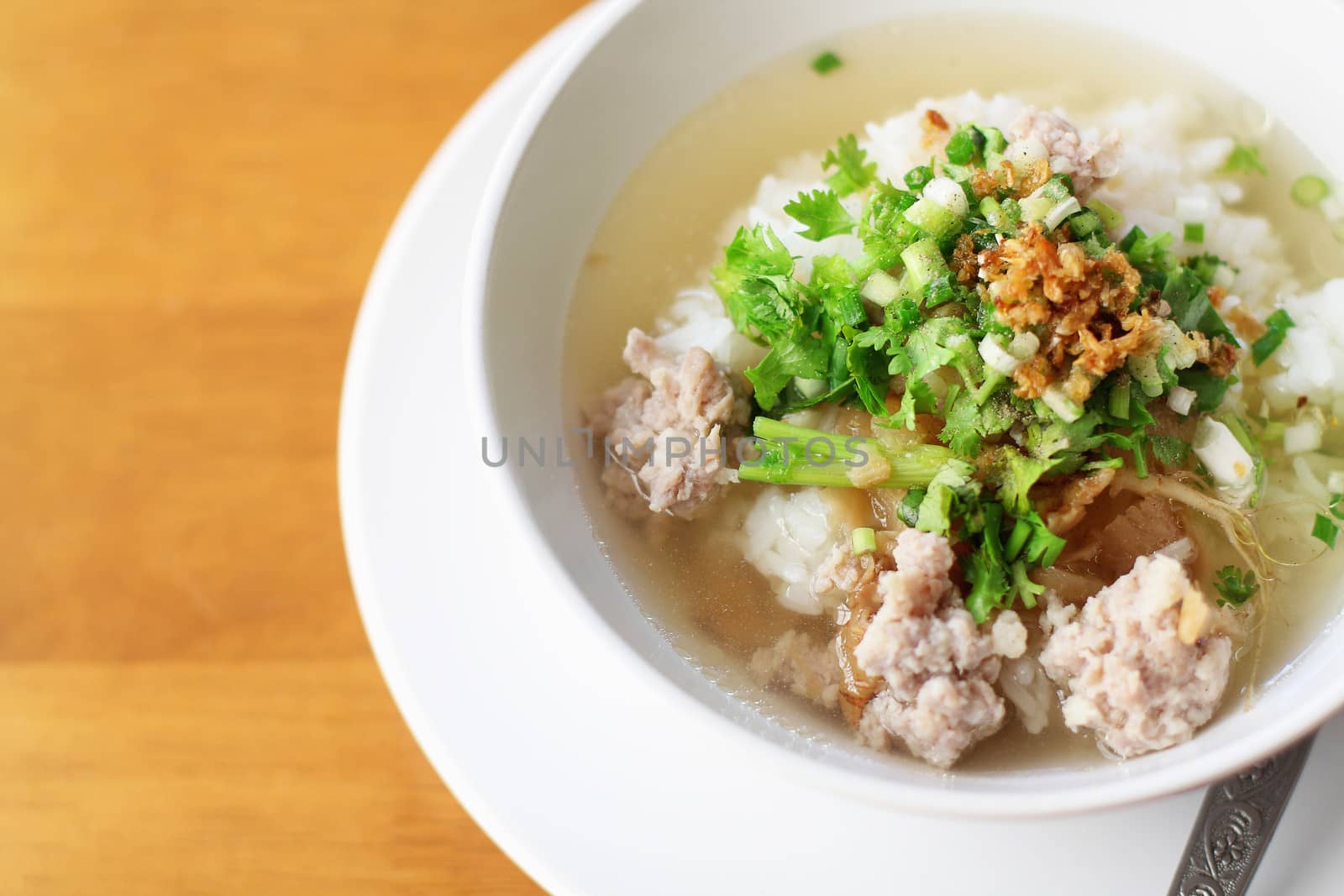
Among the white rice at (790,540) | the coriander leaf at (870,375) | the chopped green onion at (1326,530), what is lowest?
the white rice at (790,540)

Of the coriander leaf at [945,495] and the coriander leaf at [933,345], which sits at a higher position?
the coriander leaf at [933,345]

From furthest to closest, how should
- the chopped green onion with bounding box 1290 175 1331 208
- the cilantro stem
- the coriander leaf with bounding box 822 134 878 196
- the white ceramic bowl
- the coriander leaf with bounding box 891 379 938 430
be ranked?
the chopped green onion with bounding box 1290 175 1331 208 → the coriander leaf with bounding box 822 134 878 196 → the cilantro stem → the coriander leaf with bounding box 891 379 938 430 → the white ceramic bowl

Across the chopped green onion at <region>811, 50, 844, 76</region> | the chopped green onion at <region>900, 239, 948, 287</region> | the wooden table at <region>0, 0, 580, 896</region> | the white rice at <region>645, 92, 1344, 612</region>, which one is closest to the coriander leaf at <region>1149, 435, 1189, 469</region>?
the white rice at <region>645, 92, 1344, 612</region>

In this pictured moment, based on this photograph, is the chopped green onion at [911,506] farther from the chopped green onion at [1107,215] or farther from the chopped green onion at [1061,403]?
the chopped green onion at [1107,215]

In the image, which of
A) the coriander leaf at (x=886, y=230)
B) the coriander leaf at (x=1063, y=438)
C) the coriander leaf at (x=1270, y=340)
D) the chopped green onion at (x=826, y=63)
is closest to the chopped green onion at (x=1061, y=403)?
the coriander leaf at (x=1063, y=438)

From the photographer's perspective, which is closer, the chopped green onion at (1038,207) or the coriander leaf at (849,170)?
the chopped green onion at (1038,207)

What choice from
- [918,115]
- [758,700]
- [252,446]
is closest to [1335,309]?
[918,115]

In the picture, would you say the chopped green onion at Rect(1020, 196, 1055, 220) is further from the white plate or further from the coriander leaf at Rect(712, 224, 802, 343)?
the white plate
